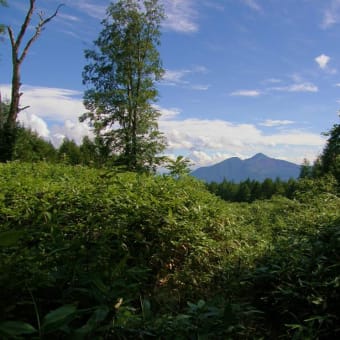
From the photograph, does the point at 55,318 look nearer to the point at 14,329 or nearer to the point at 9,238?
the point at 14,329

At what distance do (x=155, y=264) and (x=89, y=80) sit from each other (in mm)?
17210

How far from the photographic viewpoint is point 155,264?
3.30m

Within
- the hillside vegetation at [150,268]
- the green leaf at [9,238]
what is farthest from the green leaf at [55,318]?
the green leaf at [9,238]

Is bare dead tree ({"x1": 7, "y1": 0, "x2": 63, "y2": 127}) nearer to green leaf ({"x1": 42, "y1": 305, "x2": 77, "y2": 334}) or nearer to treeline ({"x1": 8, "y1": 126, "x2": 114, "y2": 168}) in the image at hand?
treeline ({"x1": 8, "y1": 126, "x2": 114, "y2": 168})

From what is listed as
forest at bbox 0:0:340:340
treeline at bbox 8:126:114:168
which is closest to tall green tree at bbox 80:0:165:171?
treeline at bbox 8:126:114:168

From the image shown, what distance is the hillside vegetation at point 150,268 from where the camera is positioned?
1396 millimetres

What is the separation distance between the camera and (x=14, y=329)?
967mm

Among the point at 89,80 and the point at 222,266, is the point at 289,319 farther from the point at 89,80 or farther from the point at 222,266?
the point at 89,80

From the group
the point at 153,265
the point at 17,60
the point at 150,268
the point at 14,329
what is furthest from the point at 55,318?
the point at 17,60

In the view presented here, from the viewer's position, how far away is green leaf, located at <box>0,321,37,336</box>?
954 mm

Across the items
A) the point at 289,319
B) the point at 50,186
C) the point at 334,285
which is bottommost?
the point at 289,319

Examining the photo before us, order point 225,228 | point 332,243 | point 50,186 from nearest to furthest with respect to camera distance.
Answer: point 332,243
point 50,186
point 225,228

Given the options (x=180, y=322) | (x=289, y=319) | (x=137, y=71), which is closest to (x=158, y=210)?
(x=289, y=319)

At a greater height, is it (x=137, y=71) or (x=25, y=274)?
(x=137, y=71)
